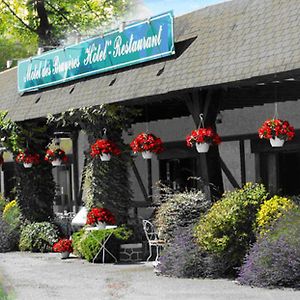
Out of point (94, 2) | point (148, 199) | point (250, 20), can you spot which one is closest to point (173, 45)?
point (250, 20)

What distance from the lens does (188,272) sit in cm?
1242

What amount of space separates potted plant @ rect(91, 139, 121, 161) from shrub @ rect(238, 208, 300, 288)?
16.7 feet

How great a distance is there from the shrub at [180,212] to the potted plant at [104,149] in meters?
2.61

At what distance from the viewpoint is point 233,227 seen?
39.2ft

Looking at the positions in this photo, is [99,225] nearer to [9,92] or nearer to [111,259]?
[111,259]

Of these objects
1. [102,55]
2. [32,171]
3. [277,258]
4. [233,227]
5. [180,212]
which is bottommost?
[277,258]

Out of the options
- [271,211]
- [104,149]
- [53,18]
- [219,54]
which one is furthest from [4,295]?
[53,18]

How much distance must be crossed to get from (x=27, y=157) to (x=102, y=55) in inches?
171

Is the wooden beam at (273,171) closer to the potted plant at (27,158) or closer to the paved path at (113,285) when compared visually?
the paved path at (113,285)

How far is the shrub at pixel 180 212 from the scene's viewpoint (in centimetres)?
1324

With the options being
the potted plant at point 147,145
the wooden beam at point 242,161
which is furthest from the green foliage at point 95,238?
the wooden beam at point 242,161

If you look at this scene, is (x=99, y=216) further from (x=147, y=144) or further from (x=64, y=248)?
(x=147, y=144)

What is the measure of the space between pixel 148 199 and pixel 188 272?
6663mm

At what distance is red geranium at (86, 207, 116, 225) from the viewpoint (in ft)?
51.1
